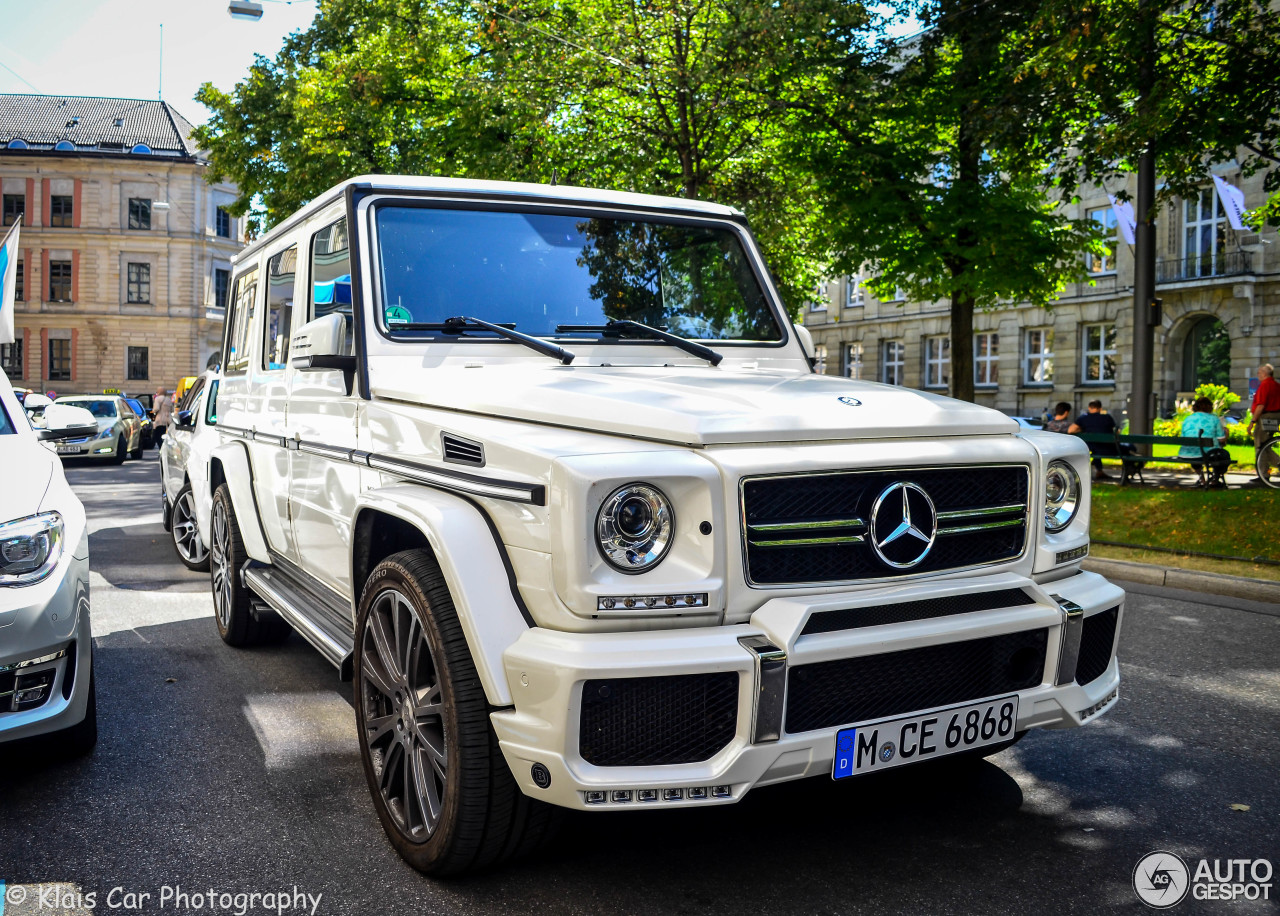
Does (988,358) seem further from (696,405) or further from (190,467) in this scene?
(696,405)

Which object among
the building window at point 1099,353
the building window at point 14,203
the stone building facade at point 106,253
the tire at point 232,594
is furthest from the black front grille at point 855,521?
the building window at point 14,203

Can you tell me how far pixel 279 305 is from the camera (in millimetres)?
5270

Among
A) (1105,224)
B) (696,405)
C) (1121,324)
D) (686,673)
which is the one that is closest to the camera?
(686,673)

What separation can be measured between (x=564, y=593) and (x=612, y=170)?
49.8 feet

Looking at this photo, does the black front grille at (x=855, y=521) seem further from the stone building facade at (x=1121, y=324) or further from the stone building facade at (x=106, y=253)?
the stone building facade at (x=106, y=253)

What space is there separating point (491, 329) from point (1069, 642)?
222 cm

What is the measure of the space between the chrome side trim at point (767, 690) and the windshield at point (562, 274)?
6.14 feet

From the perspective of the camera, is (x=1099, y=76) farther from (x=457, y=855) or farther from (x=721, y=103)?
(x=457, y=855)

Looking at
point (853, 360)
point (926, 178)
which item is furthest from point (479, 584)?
Result: point (853, 360)

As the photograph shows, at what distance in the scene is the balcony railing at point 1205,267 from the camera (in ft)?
117

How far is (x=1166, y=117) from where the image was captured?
9312mm

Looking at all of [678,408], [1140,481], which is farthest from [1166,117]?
[678,408]

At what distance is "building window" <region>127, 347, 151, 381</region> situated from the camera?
6550 centimetres

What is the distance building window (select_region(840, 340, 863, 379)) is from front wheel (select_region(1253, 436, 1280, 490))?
34447 mm
